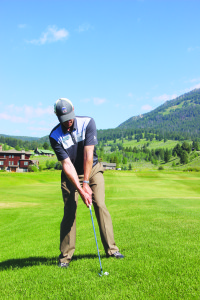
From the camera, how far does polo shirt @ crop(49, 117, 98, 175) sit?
17.3 ft

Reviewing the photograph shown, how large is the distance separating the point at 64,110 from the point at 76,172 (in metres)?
1.26

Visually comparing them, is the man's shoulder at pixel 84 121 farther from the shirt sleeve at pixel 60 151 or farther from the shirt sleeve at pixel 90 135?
the shirt sleeve at pixel 60 151

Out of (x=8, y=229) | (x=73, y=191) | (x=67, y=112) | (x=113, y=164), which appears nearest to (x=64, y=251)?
(x=73, y=191)

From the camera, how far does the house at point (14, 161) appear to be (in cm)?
11488

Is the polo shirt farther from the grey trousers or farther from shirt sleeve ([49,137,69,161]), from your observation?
the grey trousers

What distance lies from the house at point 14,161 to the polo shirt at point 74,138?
11389cm

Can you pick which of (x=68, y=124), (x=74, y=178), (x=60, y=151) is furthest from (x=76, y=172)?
(x=68, y=124)

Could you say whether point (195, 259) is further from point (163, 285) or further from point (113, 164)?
point (113, 164)

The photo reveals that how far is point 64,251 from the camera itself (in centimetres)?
529

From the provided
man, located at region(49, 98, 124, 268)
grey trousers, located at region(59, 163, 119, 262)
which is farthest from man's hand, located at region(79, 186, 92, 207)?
grey trousers, located at region(59, 163, 119, 262)

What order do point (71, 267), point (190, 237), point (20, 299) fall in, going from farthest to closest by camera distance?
point (190, 237) < point (71, 267) < point (20, 299)

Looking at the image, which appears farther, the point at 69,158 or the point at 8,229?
the point at 8,229

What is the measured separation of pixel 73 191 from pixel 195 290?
2844 millimetres

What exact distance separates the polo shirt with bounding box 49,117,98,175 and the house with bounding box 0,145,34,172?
114m
